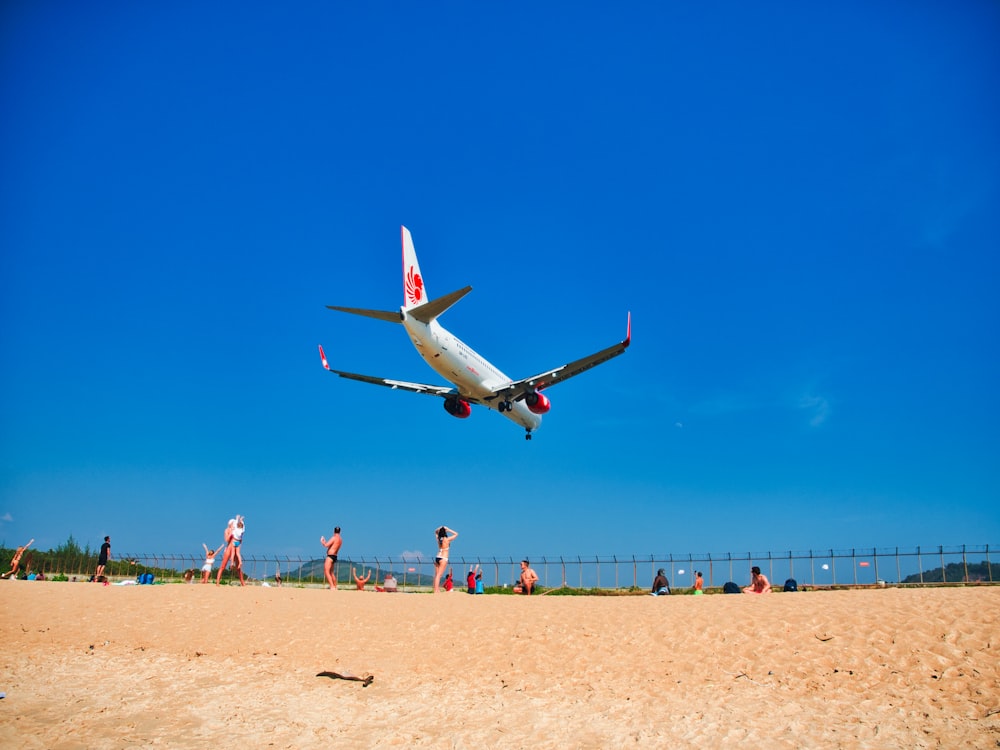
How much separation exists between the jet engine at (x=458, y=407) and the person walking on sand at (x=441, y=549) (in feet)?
74.6

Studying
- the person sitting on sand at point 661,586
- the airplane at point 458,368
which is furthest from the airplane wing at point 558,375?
the person sitting on sand at point 661,586

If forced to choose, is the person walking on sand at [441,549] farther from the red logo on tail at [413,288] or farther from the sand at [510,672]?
the red logo on tail at [413,288]

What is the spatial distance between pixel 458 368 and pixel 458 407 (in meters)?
5.19

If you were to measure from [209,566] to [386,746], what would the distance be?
1672 centimetres

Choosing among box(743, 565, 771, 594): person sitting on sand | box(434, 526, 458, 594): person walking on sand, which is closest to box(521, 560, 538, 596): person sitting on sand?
box(434, 526, 458, 594): person walking on sand

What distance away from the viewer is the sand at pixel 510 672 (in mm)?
11164

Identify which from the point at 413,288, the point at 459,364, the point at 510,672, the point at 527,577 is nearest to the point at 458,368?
the point at 459,364

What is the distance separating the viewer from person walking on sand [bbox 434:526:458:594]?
22.4m

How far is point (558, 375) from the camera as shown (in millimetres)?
40344

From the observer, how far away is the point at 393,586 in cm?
2580

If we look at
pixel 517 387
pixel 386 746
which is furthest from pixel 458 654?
pixel 517 387

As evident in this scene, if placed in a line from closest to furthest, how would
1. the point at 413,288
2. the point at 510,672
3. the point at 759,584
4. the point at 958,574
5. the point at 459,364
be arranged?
the point at 510,672, the point at 759,584, the point at 958,574, the point at 459,364, the point at 413,288

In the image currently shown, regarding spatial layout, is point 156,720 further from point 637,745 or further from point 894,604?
point 894,604

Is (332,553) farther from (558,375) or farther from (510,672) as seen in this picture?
(558,375)
